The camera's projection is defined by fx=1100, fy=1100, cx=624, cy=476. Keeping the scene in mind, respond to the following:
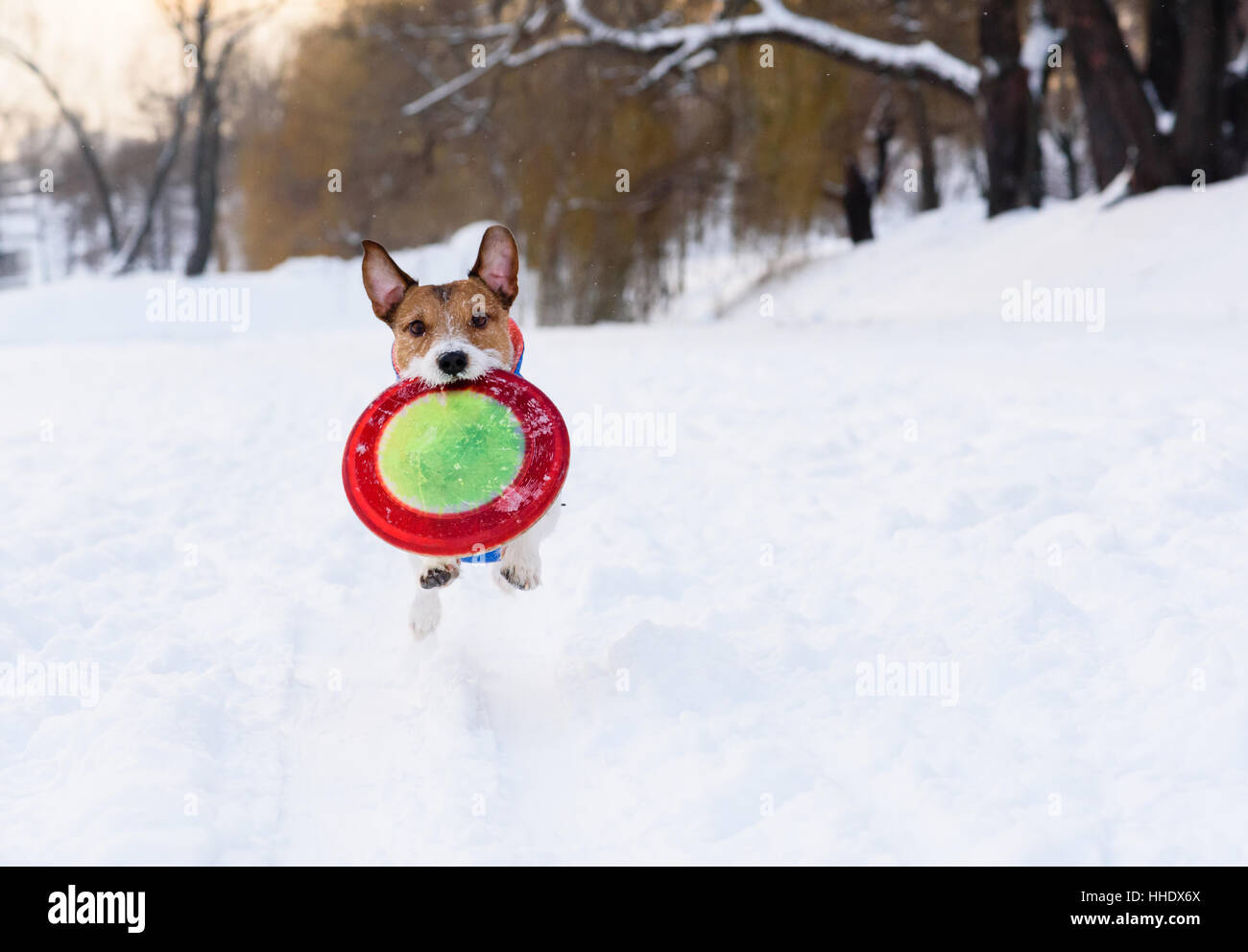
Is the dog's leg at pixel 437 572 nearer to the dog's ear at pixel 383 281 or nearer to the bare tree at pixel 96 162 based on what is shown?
the dog's ear at pixel 383 281

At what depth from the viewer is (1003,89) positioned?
1894cm

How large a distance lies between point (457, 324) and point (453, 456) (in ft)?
1.82

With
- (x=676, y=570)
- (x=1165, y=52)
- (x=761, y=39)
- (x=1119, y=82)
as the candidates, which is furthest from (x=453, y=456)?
(x=761, y=39)

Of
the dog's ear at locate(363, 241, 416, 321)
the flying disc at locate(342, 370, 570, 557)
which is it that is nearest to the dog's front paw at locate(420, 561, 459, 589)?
the flying disc at locate(342, 370, 570, 557)

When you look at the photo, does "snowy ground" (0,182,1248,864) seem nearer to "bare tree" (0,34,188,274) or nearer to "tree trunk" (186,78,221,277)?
"tree trunk" (186,78,221,277)

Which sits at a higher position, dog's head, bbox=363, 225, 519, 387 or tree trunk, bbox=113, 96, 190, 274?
tree trunk, bbox=113, 96, 190, 274

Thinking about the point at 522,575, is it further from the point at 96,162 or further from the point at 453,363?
the point at 96,162

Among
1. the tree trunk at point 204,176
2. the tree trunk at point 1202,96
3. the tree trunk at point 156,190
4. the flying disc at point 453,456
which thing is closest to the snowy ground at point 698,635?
the flying disc at point 453,456

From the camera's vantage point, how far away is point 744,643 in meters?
4.82

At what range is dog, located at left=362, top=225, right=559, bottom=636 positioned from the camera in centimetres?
434

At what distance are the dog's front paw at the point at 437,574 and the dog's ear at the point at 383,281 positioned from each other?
1067mm

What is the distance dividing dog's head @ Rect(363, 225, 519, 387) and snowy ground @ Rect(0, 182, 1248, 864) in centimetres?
131

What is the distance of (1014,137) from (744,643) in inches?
687
